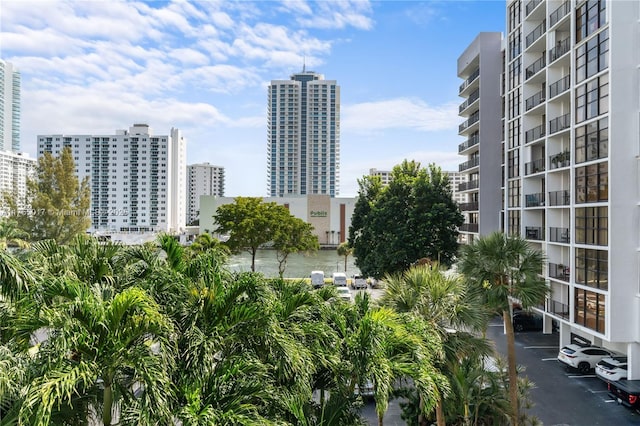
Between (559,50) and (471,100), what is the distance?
12.5 m

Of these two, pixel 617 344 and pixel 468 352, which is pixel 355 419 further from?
pixel 617 344

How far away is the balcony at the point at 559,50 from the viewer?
19438 millimetres

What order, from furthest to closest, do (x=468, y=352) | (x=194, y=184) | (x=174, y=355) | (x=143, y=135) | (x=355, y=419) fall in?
(x=194, y=184), (x=143, y=135), (x=468, y=352), (x=355, y=419), (x=174, y=355)

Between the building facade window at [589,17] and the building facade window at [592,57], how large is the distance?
429mm

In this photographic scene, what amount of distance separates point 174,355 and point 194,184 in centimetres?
14479

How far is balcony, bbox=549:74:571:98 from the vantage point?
19.4 meters

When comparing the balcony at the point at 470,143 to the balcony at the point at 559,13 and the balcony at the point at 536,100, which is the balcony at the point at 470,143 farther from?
the balcony at the point at 559,13

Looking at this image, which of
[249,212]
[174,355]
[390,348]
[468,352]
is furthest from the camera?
[249,212]

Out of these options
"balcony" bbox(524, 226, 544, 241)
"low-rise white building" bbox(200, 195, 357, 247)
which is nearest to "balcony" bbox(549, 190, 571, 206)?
"balcony" bbox(524, 226, 544, 241)

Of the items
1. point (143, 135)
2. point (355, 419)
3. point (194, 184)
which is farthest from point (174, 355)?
point (194, 184)

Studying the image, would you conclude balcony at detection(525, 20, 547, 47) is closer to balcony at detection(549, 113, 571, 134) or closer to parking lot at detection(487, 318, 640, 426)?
balcony at detection(549, 113, 571, 134)

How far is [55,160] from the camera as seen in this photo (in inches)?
1217

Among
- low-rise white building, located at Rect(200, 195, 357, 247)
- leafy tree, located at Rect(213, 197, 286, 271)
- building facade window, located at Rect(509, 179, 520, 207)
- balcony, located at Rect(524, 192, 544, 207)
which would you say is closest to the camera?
balcony, located at Rect(524, 192, 544, 207)

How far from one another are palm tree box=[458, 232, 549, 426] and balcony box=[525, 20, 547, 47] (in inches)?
553
